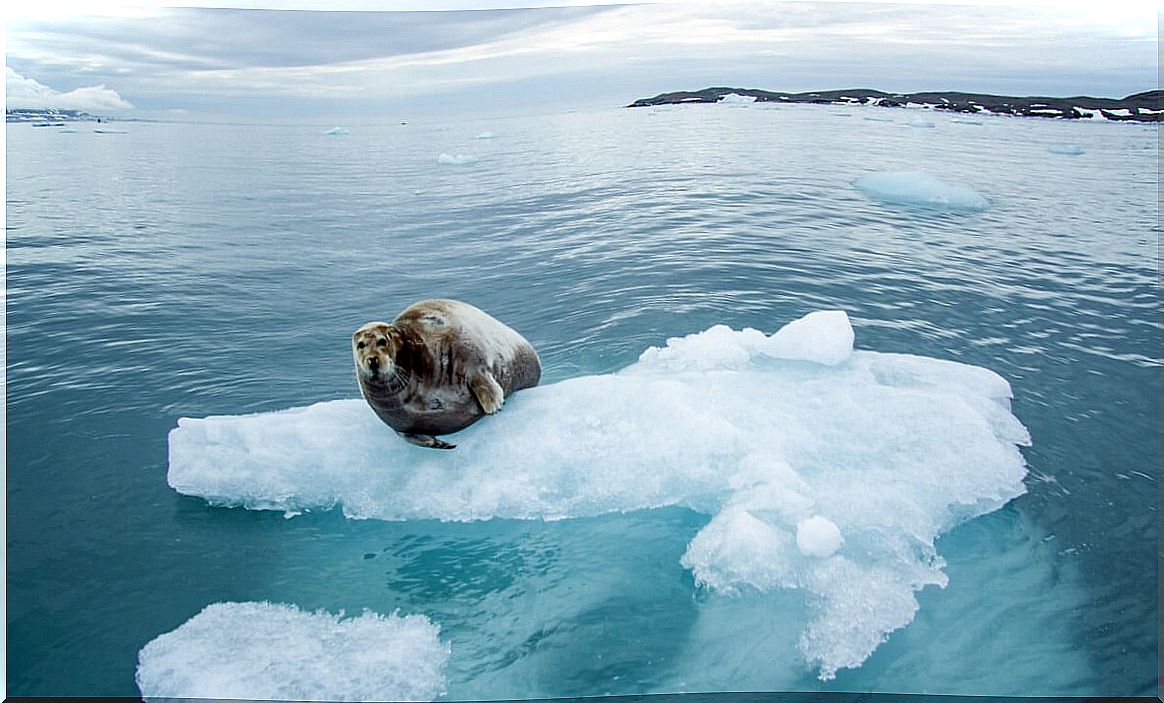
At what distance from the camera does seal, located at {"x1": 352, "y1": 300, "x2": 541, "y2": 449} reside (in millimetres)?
2635

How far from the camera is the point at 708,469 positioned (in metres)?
2.68

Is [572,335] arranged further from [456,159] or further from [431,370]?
[456,159]

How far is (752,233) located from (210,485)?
326 cm

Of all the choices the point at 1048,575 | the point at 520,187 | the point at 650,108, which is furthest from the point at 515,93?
the point at 1048,575

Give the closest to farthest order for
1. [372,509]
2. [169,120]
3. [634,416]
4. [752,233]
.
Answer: [372,509] → [634,416] → [169,120] → [752,233]

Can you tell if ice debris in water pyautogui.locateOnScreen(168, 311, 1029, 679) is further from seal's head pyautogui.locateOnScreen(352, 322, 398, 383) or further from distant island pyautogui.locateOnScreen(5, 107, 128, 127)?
distant island pyautogui.locateOnScreen(5, 107, 128, 127)

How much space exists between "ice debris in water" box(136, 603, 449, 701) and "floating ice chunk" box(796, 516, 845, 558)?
1075mm

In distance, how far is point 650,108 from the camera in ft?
15.9

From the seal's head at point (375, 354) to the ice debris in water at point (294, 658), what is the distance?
76 cm

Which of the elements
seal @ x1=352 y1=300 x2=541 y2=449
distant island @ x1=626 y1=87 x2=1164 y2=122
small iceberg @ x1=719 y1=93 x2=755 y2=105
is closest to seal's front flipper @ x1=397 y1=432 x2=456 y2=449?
seal @ x1=352 y1=300 x2=541 y2=449

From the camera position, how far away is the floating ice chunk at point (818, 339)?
3.38m

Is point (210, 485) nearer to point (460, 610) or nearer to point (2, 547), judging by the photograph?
point (2, 547)

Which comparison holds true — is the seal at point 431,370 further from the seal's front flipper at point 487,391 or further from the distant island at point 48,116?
the distant island at point 48,116

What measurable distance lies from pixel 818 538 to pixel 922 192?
10.6 feet
